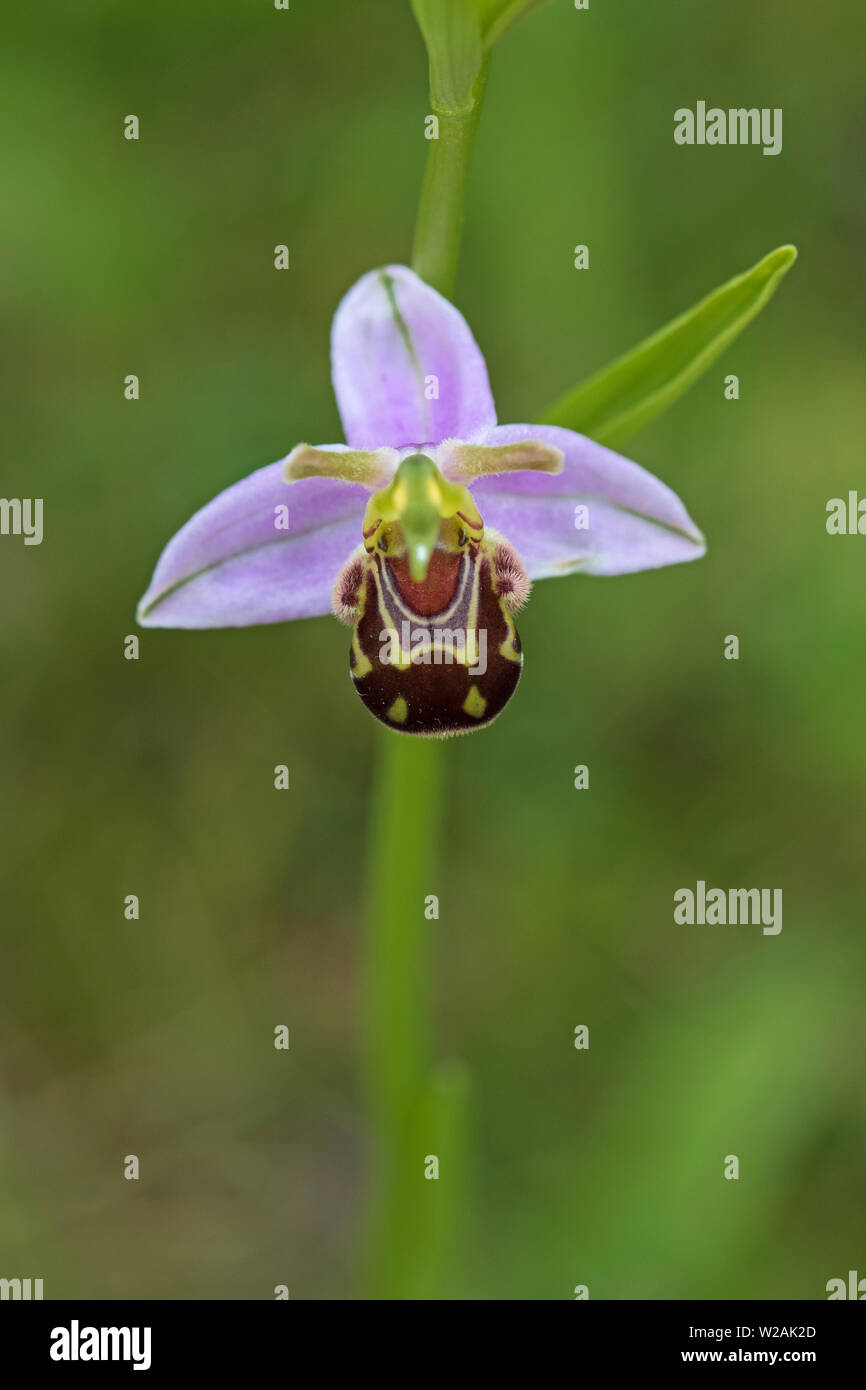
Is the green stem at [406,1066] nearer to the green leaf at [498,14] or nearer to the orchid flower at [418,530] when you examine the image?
the orchid flower at [418,530]

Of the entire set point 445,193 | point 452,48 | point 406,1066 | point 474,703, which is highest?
point 452,48

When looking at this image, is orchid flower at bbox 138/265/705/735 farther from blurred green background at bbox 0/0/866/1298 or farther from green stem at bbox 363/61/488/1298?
blurred green background at bbox 0/0/866/1298

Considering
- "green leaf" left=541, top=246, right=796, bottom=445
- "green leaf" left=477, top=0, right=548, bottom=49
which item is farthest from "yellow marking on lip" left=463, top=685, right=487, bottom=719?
"green leaf" left=477, top=0, right=548, bottom=49

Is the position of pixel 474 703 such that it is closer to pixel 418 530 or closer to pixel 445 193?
pixel 418 530

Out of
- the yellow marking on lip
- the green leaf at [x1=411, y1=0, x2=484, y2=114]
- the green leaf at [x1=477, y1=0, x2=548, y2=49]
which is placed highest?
the green leaf at [x1=477, y1=0, x2=548, y2=49]

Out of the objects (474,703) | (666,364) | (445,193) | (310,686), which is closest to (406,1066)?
(474,703)
